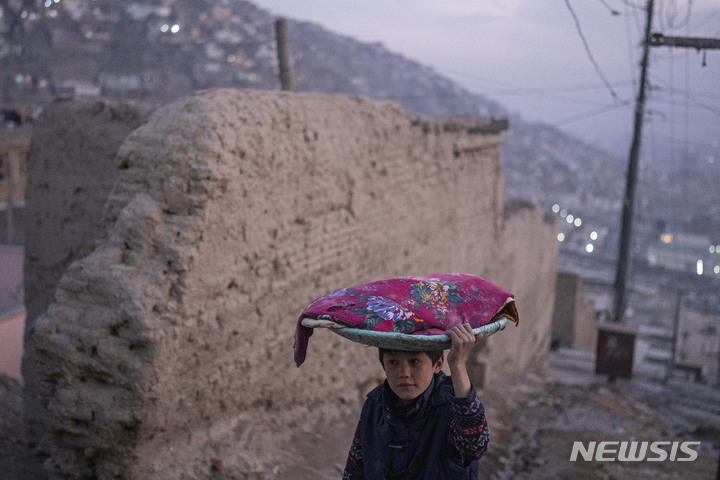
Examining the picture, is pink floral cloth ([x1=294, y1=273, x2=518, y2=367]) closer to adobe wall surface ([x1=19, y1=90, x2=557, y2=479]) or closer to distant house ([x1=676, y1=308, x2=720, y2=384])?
adobe wall surface ([x1=19, y1=90, x2=557, y2=479])

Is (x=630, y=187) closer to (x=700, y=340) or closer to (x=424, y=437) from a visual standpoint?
(x=424, y=437)

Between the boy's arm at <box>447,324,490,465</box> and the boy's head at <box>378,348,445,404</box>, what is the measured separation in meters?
0.15

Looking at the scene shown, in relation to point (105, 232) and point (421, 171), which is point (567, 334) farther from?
point (105, 232)

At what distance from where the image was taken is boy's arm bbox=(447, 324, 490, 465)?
2.02m

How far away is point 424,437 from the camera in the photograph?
7.14 ft

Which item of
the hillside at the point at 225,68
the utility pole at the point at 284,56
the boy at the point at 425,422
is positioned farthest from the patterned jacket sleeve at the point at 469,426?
the hillside at the point at 225,68

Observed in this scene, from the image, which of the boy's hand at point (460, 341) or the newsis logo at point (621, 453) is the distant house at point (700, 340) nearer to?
the newsis logo at point (621, 453)

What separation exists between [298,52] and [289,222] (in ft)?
131

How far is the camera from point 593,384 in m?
12.5

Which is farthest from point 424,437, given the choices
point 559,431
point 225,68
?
point 225,68

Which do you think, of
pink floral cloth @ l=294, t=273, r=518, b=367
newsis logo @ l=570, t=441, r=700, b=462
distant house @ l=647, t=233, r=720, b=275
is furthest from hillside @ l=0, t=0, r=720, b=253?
pink floral cloth @ l=294, t=273, r=518, b=367

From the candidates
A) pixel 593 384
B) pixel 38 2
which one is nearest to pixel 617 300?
pixel 593 384

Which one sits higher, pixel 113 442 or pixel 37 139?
pixel 37 139

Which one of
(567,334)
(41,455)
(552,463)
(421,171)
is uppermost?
(421,171)
